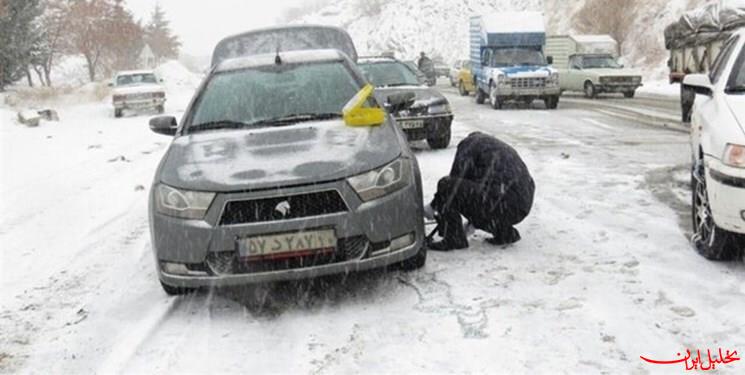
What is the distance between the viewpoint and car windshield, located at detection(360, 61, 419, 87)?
1229 centimetres

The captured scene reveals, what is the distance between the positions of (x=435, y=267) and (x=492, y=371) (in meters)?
1.71

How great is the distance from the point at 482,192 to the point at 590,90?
2034 centimetres

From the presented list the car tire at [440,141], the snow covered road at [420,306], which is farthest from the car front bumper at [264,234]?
the car tire at [440,141]

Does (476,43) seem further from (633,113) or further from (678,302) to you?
(678,302)

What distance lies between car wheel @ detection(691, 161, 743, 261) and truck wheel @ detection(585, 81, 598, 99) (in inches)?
766

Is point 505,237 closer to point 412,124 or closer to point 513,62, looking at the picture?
point 412,124

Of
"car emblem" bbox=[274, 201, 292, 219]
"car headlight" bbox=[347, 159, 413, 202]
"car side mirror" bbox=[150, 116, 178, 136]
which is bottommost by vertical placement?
"car emblem" bbox=[274, 201, 292, 219]

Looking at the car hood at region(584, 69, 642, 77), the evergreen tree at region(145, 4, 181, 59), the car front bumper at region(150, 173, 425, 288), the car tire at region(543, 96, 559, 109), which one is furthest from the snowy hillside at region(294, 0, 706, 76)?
the car front bumper at region(150, 173, 425, 288)

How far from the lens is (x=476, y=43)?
24234 millimetres

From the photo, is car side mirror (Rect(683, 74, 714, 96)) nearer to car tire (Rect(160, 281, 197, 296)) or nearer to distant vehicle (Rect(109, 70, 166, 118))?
car tire (Rect(160, 281, 197, 296))

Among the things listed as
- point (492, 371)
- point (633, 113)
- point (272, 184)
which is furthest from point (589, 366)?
point (633, 113)

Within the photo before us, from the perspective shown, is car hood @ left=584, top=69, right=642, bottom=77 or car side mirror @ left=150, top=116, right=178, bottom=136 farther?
car hood @ left=584, top=69, right=642, bottom=77

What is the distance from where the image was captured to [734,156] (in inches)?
171

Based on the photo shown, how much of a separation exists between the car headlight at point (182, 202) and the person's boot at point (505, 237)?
2.38 m
